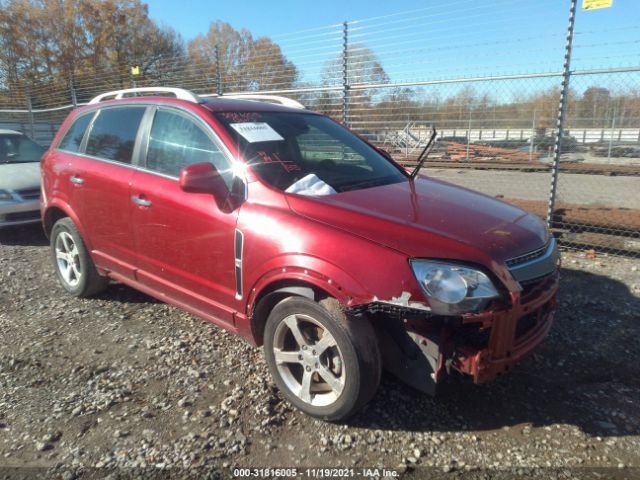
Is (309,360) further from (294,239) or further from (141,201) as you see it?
(141,201)

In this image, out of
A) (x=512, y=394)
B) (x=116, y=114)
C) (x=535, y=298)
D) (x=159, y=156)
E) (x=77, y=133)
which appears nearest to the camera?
(x=535, y=298)

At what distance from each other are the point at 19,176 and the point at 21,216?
0.68 m

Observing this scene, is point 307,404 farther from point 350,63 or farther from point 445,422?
point 350,63

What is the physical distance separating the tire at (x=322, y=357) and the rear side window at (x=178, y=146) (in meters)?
1.00

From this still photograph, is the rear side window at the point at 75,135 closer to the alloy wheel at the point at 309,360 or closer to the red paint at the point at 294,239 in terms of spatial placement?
the red paint at the point at 294,239

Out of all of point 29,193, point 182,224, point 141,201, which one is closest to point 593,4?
point 182,224

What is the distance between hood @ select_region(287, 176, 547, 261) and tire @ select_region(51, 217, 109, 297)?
2.44m

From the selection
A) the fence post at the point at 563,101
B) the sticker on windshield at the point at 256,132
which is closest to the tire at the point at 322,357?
the sticker on windshield at the point at 256,132

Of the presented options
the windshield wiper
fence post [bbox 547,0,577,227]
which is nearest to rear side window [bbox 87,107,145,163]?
the windshield wiper

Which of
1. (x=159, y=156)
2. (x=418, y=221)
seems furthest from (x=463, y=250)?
(x=159, y=156)

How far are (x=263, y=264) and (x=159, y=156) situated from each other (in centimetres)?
140

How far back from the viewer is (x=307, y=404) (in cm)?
277

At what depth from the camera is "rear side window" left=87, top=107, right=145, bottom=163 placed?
152 inches

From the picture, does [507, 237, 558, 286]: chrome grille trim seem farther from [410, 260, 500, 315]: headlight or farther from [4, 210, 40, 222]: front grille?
[4, 210, 40, 222]: front grille
